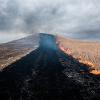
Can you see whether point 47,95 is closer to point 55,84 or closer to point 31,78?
point 55,84

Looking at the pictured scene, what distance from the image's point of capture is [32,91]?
1158 inches

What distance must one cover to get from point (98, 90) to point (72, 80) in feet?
22.6

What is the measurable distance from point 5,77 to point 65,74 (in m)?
10.6

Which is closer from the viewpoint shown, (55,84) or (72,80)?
(55,84)

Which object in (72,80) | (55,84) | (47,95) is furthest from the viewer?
(72,80)

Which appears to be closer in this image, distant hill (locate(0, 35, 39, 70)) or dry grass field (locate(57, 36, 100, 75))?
dry grass field (locate(57, 36, 100, 75))

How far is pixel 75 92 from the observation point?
29.6 metres

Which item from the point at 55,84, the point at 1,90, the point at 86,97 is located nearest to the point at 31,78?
the point at 55,84

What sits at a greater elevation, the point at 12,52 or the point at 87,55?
the point at 12,52

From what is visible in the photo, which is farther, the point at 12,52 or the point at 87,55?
the point at 12,52

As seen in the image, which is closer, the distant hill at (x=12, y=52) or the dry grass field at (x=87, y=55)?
the dry grass field at (x=87, y=55)

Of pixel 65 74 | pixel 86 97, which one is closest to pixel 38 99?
pixel 86 97

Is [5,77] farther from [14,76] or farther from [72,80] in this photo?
[72,80]

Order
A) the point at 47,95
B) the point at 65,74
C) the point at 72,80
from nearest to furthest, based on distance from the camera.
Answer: the point at 47,95
the point at 72,80
the point at 65,74
